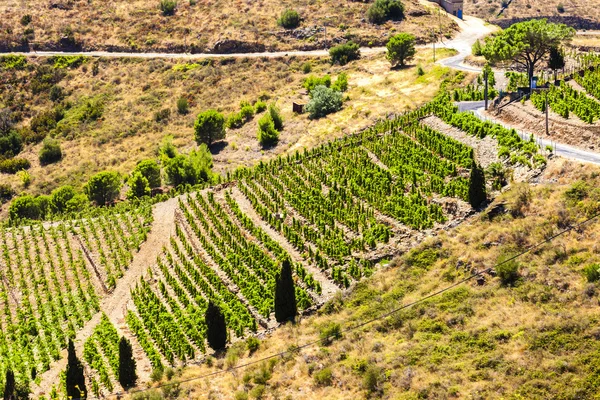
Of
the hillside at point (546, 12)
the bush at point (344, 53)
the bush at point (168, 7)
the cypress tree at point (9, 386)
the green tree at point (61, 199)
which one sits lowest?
the green tree at point (61, 199)

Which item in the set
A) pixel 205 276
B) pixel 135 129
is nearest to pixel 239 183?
pixel 205 276

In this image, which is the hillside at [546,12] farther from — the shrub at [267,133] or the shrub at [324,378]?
the shrub at [324,378]

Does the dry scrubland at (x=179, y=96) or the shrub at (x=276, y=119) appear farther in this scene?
the shrub at (x=276, y=119)

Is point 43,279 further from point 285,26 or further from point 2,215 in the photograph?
Answer: point 285,26

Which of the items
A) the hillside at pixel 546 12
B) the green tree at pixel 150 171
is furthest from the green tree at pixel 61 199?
the hillside at pixel 546 12

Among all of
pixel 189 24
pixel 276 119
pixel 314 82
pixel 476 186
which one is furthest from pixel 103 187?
pixel 189 24

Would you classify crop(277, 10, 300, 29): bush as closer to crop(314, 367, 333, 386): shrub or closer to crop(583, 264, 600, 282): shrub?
crop(583, 264, 600, 282): shrub
